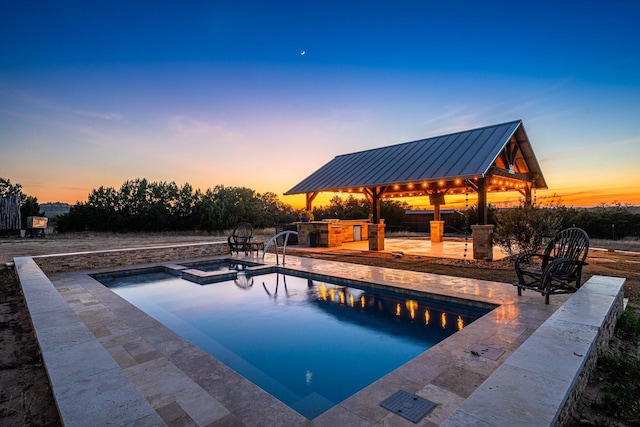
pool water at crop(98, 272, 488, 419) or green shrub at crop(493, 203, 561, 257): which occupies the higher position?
green shrub at crop(493, 203, 561, 257)

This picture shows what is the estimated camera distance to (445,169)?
10.5 metres

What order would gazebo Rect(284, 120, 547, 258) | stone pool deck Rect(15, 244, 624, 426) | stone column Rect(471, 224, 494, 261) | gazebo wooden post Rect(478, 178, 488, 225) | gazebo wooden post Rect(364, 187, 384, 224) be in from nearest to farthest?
stone pool deck Rect(15, 244, 624, 426) < stone column Rect(471, 224, 494, 261) < gazebo wooden post Rect(478, 178, 488, 225) < gazebo Rect(284, 120, 547, 258) < gazebo wooden post Rect(364, 187, 384, 224)

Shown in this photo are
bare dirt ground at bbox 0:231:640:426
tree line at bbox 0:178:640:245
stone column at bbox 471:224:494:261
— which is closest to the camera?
bare dirt ground at bbox 0:231:640:426

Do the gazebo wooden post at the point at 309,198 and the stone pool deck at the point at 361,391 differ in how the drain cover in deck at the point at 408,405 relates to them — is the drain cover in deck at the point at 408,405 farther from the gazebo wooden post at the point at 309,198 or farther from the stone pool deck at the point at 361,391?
the gazebo wooden post at the point at 309,198

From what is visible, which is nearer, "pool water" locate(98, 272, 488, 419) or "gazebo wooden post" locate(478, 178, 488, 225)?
"pool water" locate(98, 272, 488, 419)

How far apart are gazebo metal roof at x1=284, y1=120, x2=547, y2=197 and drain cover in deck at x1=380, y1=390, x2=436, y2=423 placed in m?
8.44

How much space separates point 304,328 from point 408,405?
268 centimetres

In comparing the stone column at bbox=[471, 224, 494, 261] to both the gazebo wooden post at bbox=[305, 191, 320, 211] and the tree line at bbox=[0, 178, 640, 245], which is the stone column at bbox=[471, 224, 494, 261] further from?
the tree line at bbox=[0, 178, 640, 245]

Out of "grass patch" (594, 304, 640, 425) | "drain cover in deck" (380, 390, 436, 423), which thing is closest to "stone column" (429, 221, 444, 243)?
"grass patch" (594, 304, 640, 425)

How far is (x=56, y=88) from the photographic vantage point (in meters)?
10.8

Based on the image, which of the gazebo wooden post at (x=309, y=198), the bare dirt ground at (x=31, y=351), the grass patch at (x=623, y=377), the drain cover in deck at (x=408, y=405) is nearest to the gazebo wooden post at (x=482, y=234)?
the bare dirt ground at (x=31, y=351)

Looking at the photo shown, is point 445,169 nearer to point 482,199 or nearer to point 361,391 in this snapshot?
point 482,199

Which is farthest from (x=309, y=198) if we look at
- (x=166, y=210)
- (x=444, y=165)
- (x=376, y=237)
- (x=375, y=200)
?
(x=166, y=210)

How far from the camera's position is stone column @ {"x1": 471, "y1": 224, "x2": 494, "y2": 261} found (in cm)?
924
